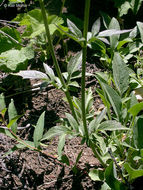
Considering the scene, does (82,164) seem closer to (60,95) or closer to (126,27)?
(60,95)

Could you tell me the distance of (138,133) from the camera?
1433mm

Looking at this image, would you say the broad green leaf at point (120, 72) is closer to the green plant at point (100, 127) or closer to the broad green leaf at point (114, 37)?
the green plant at point (100, 127)

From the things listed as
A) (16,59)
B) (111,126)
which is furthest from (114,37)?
(111,126)

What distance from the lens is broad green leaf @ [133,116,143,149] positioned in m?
1.42

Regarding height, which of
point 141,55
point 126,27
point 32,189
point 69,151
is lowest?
point 32,189

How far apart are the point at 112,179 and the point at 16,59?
1.33 meters

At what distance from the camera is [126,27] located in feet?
8.42

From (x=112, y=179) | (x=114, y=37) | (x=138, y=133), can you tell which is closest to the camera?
(x=112, y=179)

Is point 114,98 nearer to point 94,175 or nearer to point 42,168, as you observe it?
point 94,175

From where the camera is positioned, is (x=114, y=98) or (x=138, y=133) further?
(x=114, y=98)

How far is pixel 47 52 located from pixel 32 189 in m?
1.29

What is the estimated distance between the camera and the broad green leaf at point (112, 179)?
51.0 inches

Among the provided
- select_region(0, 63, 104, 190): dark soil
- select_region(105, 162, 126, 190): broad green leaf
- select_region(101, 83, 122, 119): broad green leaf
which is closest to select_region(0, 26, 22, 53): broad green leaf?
select_region(0, 63, 104, 190): dark soil

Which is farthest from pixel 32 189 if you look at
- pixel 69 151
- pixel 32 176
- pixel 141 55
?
pixel 141 55
